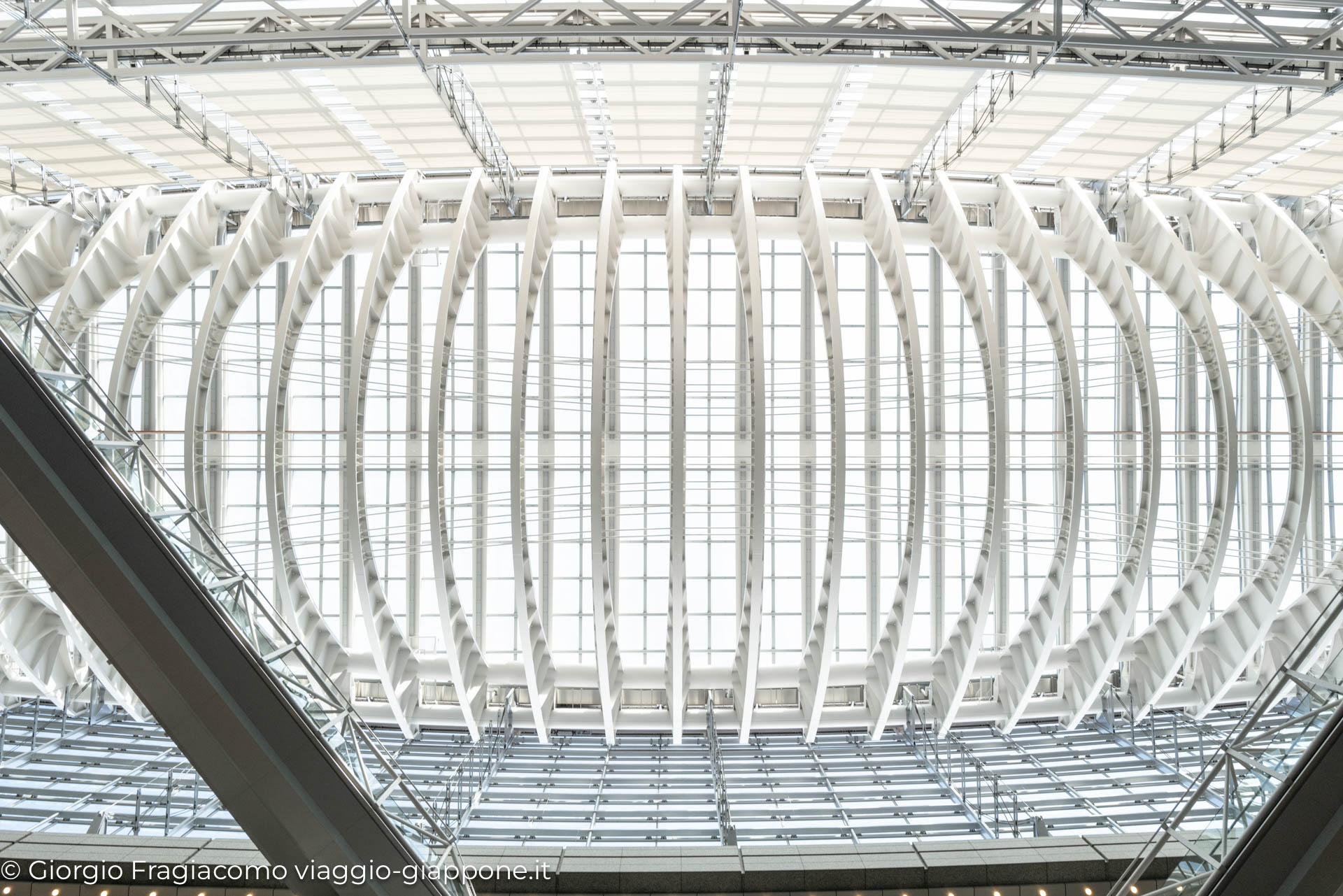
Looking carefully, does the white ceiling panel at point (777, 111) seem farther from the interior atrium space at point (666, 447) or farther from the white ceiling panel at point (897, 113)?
the white ceiling panel at point (897, 113)

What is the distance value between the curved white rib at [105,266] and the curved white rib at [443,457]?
22.3ft

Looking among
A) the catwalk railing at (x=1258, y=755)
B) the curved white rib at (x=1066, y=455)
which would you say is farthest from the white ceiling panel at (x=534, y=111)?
the catwalk railing at (x=1258, y=755)

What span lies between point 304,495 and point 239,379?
10.5 feet

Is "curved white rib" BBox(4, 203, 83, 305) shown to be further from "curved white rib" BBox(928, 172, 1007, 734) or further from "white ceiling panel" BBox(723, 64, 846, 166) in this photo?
"curved white rib" BBox(928, 172, 1007, 734)

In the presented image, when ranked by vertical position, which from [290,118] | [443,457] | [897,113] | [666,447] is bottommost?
[443,457]

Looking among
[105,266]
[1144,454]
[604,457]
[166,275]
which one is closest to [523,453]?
[604,457]

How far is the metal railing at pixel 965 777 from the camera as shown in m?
14.9

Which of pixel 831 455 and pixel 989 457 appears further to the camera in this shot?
pixel 831 455

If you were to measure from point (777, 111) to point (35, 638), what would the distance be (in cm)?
1747

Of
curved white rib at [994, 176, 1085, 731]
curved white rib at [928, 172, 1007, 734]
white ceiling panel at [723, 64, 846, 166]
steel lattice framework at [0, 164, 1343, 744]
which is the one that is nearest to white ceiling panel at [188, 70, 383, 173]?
steel lattice framework at [0, 164, 1343, 744]

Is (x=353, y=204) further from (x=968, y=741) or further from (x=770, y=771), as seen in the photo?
(x=968, y=741)

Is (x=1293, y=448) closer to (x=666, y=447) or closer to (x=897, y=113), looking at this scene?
(x=897, y=113)

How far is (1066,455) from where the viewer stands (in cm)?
1382

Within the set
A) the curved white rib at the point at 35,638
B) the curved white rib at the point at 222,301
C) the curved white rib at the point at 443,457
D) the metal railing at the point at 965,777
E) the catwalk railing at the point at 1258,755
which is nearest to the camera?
the catwalk railing at the point at 1258,755
